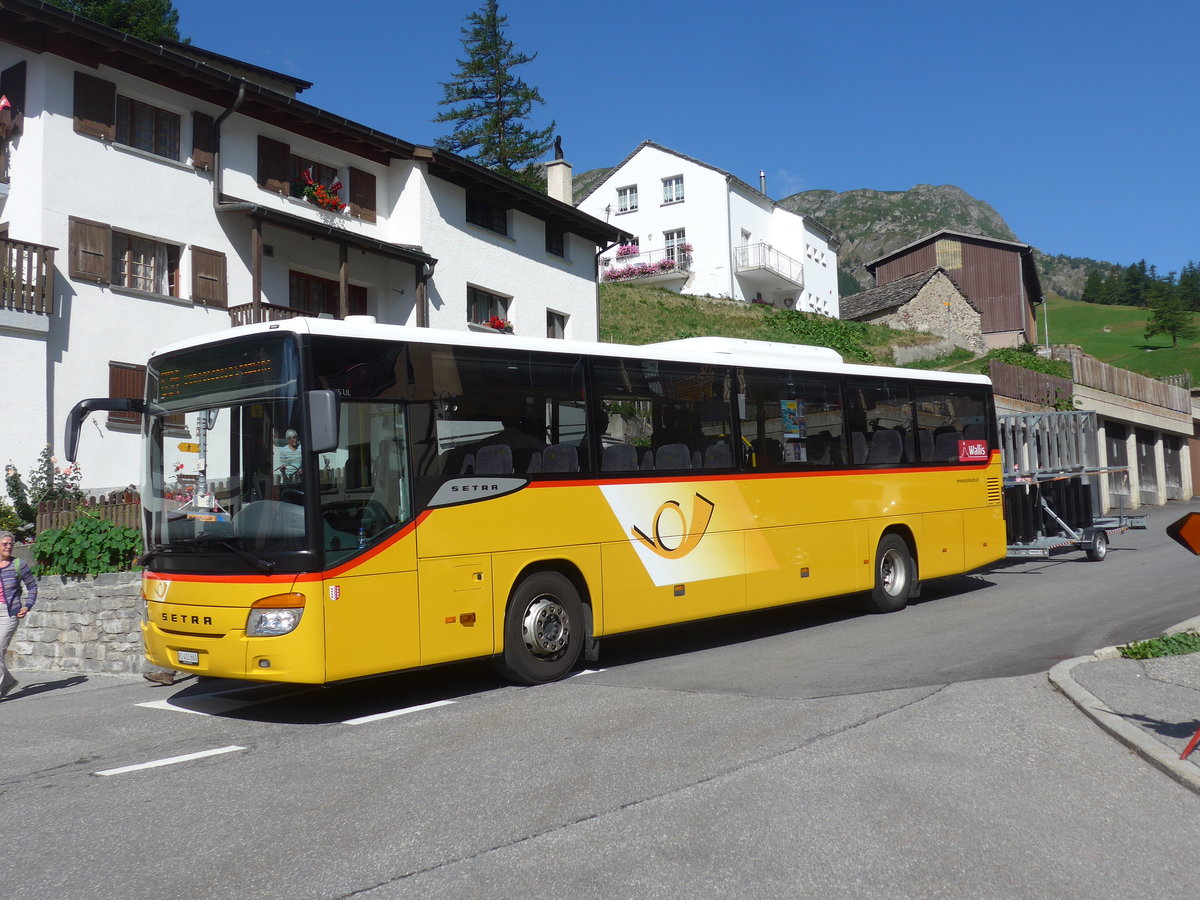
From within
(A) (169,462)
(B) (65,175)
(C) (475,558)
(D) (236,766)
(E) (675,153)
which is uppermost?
(E) (675,153)

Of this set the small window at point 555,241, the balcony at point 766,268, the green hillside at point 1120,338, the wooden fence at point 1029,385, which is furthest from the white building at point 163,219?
the green hillside at point 1120,338

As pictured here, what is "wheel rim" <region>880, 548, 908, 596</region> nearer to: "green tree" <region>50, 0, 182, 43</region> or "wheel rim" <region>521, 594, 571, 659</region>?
"wheel rim" <region>521, 594, 571, 659</region>

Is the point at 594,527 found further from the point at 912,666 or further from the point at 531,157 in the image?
the point at 531,157

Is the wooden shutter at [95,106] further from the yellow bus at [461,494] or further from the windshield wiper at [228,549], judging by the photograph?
the windshield wiper at [228,549]

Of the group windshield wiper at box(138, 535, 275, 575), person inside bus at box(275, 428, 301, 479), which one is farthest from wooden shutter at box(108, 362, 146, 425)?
person inside bus at box(275, 428, 301, 479)

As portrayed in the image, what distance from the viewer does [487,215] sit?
28.9 m

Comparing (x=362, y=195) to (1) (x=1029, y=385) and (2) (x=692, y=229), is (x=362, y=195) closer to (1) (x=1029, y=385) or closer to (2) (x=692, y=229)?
(1) (x=1029, y=385)

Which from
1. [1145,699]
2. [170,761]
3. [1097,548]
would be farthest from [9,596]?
[1097,548]

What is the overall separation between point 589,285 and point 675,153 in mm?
27423

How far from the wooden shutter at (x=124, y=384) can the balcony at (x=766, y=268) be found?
4228 centimetres

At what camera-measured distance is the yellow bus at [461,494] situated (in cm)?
761

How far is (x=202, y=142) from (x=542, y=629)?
16368 mm

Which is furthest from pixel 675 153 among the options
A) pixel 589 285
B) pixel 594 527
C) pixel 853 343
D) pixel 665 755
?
pixel 665 755

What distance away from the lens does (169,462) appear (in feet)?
27.6
